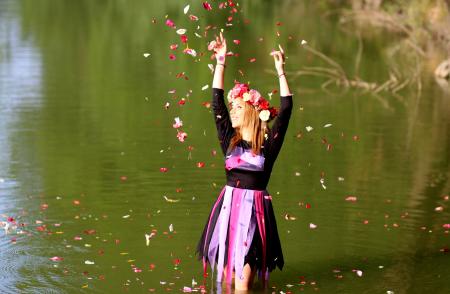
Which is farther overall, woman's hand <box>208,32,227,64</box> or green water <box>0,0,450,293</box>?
green water <box>0,0,450,293</box>

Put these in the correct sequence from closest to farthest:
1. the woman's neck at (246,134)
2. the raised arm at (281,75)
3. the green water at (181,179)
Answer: the raised arm at (281,75)
the woman's neck at (246,134)
the green water at (181,179)

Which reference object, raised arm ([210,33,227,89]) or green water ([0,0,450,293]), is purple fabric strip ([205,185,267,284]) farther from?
raised arm ([210,33,227,89])

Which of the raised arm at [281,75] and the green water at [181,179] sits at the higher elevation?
the raised arm at [281,75]

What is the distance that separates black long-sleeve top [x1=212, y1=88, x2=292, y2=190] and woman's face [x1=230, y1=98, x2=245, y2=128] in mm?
42

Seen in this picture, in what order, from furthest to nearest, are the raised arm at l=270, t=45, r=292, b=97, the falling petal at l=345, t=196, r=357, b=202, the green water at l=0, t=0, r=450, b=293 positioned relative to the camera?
the falling petal at l=345, t=196, r=357, b=202, the green water at l=0, t=0, r=450, b=293, the raised arm at l=270, t=45, r=292, b=97

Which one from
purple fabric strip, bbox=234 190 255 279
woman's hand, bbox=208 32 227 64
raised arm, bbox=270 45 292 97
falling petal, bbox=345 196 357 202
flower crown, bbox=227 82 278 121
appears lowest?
falling petal, bbox=345 196 357 202

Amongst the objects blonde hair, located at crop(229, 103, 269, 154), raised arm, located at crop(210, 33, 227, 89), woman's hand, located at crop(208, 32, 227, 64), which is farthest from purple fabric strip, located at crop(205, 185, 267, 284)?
woman's hand, located at crop(208, 32, 227, 64)

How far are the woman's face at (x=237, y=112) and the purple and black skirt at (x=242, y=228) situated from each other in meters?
0.19

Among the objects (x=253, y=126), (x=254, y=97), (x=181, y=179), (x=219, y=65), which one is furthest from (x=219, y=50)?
(x=181, y=179)

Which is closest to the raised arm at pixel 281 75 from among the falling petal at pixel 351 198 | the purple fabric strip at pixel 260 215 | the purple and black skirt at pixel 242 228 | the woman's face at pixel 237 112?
the woman's face at pixel 237 112

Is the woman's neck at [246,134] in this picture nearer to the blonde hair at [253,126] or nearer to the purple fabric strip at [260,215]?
the blonde hair at [253,126]

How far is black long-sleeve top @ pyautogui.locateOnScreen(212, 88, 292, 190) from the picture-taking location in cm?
780

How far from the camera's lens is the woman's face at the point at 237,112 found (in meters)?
7.84

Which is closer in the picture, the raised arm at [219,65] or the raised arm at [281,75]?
the raised arm at [281,75]
